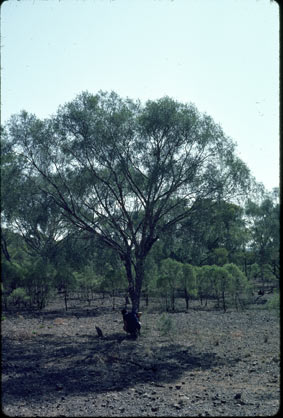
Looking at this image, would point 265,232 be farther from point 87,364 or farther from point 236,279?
point 87,364

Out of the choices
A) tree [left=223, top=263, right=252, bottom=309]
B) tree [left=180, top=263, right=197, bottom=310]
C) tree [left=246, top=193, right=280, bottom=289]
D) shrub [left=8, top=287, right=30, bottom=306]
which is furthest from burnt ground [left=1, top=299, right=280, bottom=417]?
tree [left=246, top=193, right=280, bottom=289]

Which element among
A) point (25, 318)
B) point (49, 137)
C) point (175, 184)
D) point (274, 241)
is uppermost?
point (49, 137)

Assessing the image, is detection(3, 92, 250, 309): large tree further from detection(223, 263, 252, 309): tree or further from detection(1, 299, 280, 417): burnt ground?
detection(223, 263, 252, 309): tree

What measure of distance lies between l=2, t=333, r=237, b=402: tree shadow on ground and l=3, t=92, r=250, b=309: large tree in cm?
286

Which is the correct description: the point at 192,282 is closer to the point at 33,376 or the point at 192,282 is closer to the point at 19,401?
the point at 33,376

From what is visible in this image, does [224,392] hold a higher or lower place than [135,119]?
lower

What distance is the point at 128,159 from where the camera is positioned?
1448 centimetres

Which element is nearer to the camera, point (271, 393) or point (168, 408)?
point (168, 408)

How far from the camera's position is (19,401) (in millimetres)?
7012

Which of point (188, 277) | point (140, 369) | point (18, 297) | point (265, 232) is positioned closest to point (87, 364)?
point (140, 369)

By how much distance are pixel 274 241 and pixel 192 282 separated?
24.2ft

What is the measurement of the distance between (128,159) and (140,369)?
738 cm

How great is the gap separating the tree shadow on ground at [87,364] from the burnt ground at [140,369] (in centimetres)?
2

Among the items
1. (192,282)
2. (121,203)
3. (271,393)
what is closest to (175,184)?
(121,203)
